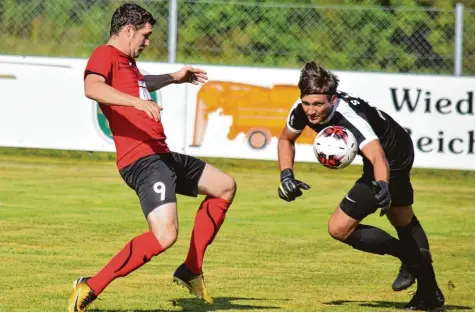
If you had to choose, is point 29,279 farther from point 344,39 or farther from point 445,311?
point 344,39

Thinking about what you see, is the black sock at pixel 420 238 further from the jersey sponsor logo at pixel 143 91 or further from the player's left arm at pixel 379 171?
the jersey sponsor logo at pixel 143 91

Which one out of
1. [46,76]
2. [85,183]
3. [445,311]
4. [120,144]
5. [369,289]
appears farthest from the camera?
[46,76]

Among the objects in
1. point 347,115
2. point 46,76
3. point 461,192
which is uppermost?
point 347,115

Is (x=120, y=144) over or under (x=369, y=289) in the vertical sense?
over

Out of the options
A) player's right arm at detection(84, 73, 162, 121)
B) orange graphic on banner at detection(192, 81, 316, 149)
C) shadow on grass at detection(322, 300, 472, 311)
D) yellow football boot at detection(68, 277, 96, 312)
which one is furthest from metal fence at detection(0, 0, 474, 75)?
yellow football boot at detection(68, 277, 96, 312)

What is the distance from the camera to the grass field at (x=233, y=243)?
9.01 meters

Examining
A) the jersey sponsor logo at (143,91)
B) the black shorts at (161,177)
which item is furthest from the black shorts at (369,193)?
the jersey sponsor logo at (143,91)

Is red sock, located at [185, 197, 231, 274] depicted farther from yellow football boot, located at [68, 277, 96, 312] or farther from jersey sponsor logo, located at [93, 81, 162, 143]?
jersey sponsor logo, located at [93, 81, 162, 143]

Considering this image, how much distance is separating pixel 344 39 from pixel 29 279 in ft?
35.9

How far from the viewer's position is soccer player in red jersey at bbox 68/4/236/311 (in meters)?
7.81

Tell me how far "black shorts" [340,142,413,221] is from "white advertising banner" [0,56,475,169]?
8.41 metres

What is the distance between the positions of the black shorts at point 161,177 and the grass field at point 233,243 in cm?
86

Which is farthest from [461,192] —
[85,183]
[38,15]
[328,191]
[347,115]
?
[347,115]

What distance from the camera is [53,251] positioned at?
10836mm
